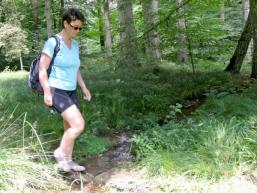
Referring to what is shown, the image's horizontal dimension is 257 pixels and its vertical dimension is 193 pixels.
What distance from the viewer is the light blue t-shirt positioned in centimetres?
554

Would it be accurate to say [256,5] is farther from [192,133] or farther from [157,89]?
[192,133]

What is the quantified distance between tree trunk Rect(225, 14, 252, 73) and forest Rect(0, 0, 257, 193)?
0.13 feet

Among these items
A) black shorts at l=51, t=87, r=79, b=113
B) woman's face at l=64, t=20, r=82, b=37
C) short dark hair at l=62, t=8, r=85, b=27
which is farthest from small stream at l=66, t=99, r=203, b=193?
short dark hair at l=62, t=8, r=85, b=27

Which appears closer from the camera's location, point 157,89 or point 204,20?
point 157,89

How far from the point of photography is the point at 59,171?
19.1 feet

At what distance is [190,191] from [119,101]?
4.30 metres

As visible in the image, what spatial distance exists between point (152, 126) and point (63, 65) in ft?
9.80

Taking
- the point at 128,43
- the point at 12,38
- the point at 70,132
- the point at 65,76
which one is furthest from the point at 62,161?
the point at 12,38

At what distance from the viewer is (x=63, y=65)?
562 centimetres

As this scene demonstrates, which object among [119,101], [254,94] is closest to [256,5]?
[254,94]

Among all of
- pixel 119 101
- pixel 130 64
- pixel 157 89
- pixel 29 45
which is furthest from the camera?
pixel 29 45

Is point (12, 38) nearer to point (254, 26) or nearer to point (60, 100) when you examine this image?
point (254, 26)

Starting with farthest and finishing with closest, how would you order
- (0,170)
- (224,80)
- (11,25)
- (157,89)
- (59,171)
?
(11,25)
(224,80)
(157,89)
(59,171)
(0,170)

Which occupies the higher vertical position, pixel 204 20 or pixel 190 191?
pixel 204 20
